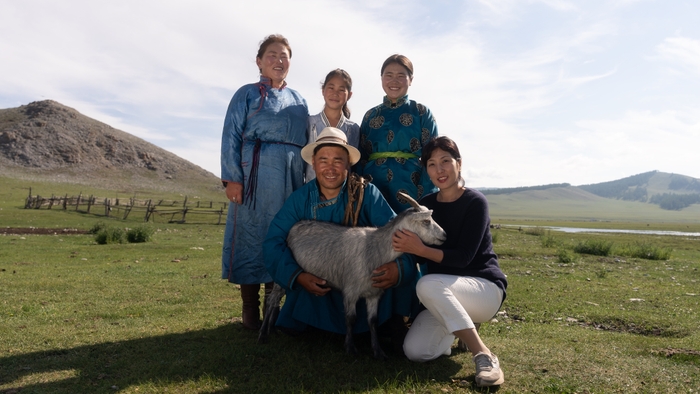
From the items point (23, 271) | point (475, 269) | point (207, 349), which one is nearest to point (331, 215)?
point (475, 269)

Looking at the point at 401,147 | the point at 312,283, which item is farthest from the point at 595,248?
the point at 312,283

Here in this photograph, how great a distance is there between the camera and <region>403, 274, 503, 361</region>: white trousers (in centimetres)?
430

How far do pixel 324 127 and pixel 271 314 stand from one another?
245cm

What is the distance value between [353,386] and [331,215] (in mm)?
1967

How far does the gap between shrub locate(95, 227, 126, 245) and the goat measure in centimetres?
1641

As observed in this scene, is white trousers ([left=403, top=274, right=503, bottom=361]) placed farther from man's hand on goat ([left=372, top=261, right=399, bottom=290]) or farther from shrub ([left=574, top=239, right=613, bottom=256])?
shrub ([left=574, top=239, right=613, bottom=256])

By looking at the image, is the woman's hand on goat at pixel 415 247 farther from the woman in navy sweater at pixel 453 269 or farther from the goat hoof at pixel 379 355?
the goat hoof at pixel 379 355

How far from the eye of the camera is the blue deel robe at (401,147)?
5.68m

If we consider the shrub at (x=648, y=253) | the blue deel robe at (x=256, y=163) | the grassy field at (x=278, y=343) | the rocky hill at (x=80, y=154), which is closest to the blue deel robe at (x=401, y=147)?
the blue deel robe at (x=256, y=163)

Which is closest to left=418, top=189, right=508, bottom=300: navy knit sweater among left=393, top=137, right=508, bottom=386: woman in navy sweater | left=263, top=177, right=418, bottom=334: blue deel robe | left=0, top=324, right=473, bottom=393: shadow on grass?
left=393, top=137, right=508, bottom=386: woman in navy sweater

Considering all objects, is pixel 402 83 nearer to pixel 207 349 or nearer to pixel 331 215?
pixel 331 215

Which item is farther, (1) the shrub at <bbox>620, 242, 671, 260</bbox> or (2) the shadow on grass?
(1) the shrub at <bbox>620, 242, 671, 260</bbox>

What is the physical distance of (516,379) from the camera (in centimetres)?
424

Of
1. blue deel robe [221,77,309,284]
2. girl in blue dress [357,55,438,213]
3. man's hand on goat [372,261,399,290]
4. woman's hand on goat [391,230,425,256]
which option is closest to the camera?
woman's hand on goat [391,230,425,256]
